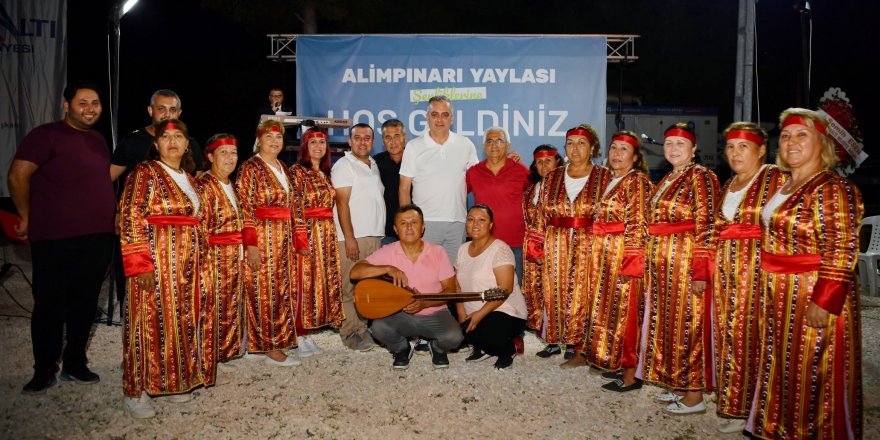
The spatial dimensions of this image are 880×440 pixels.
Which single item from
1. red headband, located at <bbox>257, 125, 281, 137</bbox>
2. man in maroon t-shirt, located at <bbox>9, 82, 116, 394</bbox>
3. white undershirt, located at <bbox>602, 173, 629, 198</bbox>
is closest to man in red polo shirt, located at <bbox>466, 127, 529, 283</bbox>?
white undershirt, located at <bbox>602, 173, 629, 198</bbox>

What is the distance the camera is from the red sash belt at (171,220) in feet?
11.7

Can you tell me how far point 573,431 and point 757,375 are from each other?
103 cm

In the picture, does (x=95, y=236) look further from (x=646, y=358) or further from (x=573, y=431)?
(x=646, y=358)

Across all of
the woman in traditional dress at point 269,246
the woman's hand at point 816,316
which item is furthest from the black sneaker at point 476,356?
the woman's hand at point 816,316

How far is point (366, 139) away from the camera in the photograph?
523 centimetres

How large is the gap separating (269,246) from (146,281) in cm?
120

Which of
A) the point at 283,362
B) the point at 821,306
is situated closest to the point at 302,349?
the point at 283,362

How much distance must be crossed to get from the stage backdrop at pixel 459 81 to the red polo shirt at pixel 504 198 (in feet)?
8.44

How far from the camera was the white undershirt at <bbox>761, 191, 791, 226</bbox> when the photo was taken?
9.96 ft

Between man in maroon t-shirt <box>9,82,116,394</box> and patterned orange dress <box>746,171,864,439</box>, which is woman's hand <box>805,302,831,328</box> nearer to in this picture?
patterned orange dress <box>746,171,864,439</box>

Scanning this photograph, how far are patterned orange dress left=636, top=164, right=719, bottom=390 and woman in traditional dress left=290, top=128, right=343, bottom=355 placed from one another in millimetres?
2516

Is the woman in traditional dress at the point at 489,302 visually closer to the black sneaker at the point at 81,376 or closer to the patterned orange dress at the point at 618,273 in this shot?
the patterned orange dress at the point at 618,273

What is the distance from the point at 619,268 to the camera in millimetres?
4234

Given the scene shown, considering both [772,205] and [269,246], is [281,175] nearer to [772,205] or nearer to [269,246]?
[269,246]
